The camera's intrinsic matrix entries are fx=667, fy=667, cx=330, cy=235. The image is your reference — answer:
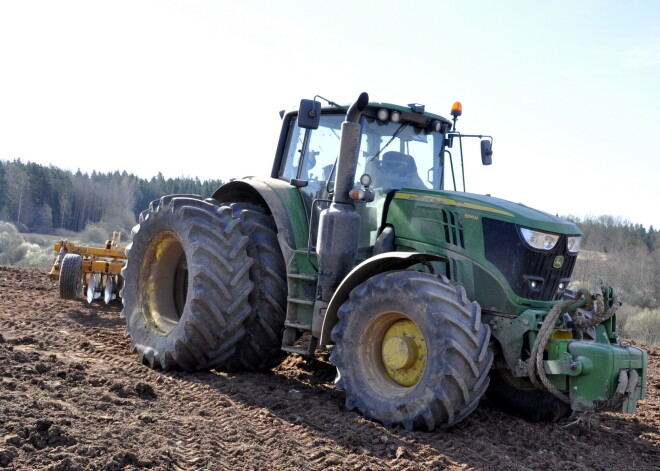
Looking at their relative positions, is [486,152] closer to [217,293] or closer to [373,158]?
[373,158]

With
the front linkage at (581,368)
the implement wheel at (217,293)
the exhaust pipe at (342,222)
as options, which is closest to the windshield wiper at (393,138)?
the exhaust pipe at (342,222)

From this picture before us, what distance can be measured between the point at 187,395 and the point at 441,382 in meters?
2.13

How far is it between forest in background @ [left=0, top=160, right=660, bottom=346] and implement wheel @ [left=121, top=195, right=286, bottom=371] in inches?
118

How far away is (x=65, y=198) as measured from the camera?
181 feet

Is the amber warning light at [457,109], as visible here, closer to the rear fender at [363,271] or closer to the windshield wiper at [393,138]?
the windshield wiper at [393,138]

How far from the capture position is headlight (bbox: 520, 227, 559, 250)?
5.33 metres

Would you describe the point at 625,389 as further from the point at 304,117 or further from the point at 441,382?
the point at 304,117

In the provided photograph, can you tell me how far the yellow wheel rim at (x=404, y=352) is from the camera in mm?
5035

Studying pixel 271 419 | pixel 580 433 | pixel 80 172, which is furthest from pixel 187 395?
pixel 80 172

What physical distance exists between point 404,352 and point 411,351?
0.05 metres

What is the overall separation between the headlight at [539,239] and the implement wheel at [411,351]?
0.85m

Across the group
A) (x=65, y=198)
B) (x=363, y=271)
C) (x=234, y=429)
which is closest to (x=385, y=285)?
(x=363, y=271)

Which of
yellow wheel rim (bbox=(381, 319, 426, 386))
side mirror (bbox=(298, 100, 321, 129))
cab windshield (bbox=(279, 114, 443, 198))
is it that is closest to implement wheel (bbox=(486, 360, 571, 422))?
yellow wheel rim (bbox=(381, 319, 426, 386))

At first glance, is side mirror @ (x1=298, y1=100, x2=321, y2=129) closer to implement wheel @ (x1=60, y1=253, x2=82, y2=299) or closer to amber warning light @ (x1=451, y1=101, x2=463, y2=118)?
amber warning light @ (x1=451, y1=101, x2=463, y2=118)
